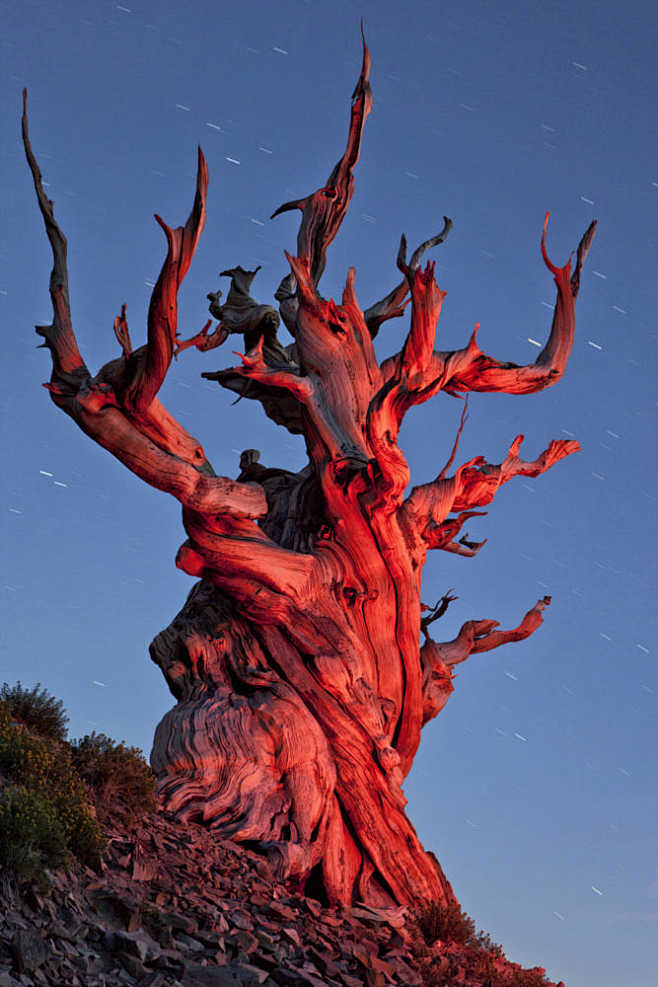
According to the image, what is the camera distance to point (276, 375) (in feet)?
34.8

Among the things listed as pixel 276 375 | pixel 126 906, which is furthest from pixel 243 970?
pixel 276 375

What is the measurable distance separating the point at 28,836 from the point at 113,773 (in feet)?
6.60

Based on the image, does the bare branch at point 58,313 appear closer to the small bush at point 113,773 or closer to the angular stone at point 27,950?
the small bush at point 113,773

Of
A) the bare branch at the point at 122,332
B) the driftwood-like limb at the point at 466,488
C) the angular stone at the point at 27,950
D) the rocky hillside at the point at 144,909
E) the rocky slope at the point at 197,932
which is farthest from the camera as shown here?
the driftwood-like limb at the point at 466,488

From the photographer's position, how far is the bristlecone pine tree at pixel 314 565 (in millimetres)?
9078

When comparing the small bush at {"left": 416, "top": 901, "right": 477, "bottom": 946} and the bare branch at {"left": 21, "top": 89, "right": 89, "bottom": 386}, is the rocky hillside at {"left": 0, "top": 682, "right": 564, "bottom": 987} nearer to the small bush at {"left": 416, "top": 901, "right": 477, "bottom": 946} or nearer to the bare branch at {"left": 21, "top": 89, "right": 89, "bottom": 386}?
the small bush at {"left": 416, "top": 901, "right": 477, "bottom": 946}

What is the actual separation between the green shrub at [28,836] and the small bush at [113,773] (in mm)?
1405

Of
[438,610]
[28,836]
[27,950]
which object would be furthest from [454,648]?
[27,950]

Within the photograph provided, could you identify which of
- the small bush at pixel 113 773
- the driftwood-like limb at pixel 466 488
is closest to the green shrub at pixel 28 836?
the small bush at pixel 113 773

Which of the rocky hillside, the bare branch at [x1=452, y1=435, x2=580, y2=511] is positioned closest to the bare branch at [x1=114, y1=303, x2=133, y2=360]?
the rocky hillside

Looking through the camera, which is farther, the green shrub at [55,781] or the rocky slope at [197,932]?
Result: the green shrub at [55,781]

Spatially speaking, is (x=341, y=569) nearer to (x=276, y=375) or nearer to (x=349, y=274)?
(x=276, y=375)

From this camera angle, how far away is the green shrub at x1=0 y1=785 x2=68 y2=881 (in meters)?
4.98

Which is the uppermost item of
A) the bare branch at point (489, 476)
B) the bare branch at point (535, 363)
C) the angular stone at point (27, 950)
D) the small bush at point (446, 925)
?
the bare branch at point (535, 363)
